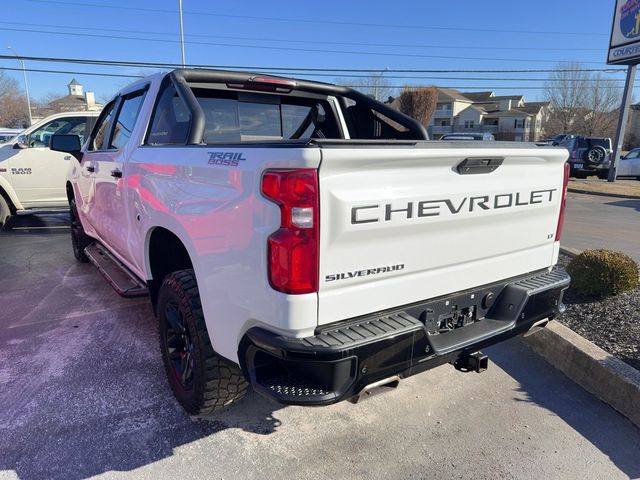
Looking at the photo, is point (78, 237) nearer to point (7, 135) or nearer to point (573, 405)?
point (573, 405)

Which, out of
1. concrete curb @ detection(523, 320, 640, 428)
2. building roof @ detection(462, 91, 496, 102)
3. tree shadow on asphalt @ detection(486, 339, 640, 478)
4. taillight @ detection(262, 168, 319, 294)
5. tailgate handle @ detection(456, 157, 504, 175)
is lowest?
tree shadow on asphalt @ detection(486, 339, 640, 478)

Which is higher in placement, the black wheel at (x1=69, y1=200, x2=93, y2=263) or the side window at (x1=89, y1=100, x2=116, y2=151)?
the side window at (x1=89, y1=100, x2=116, y2=151)

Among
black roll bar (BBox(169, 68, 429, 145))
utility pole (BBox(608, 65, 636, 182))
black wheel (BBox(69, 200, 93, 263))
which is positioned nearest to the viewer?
black roll bar (BBox(169, 68, 429, 145))

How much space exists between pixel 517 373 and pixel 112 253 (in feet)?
12.1

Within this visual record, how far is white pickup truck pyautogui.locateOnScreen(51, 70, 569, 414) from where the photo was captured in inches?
76.2

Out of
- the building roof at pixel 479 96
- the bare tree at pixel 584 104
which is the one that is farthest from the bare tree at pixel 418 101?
the building roof at pixel 479 96

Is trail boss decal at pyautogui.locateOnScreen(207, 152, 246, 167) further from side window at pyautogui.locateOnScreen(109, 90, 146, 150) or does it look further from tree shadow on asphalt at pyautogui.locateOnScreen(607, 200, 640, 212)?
tree shadow on asphalt at pyautogui.locateOnScreen(607, 200, 640, 212)

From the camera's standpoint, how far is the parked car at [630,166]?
21.8 metres

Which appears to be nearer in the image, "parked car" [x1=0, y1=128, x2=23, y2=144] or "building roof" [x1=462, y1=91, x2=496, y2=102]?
"parked car" [x1=0, y1=128, x2=23, y2=144]

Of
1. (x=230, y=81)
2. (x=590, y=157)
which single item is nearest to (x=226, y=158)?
(x=230, y=81)

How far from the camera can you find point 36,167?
8.18 m

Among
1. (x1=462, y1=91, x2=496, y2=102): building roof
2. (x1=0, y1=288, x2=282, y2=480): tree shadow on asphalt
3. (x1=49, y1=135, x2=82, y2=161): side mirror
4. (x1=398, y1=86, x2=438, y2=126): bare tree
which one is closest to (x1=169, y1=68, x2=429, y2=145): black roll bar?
(x1=0, y1=288, x2=282, y2=480): tree shadow on asphalt

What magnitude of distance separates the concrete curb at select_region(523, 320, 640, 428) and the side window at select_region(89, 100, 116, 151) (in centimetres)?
431

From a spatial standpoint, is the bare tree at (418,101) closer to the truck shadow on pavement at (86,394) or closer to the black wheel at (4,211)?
the black wheel at (4,211)
